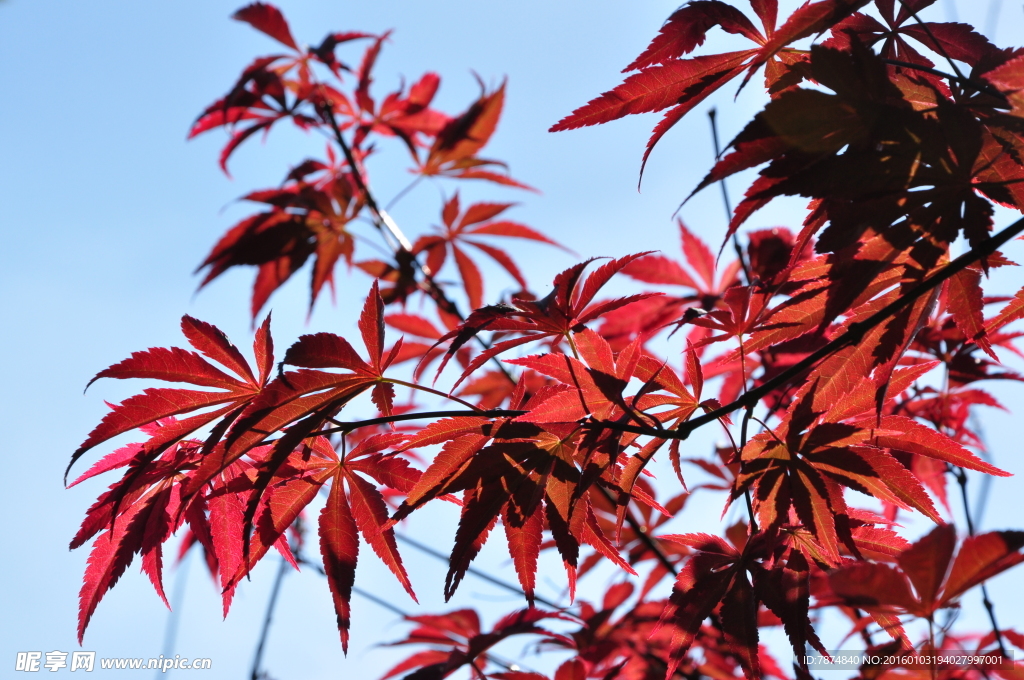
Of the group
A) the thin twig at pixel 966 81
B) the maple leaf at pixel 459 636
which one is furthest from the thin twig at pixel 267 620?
the thin twig at pixel 966 81

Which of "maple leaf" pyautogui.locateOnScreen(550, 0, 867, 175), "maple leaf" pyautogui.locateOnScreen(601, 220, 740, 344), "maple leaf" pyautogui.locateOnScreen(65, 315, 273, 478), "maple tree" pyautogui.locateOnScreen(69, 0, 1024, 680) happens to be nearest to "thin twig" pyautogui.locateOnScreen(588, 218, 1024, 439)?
"maple tree" pyautogui.locateOnScreen(69, 0, 1024, 680)

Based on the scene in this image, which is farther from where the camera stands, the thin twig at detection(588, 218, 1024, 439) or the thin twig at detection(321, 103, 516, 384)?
the thin twig at detection(321, 103, 516, 384)

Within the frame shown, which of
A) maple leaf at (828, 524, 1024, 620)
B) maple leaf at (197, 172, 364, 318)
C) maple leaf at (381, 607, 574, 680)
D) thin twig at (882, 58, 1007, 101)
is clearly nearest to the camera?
maple leaf at (828, 524, 1024, 620)

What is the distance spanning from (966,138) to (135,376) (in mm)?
813

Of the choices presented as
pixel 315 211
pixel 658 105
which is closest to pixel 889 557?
pixel 658 105

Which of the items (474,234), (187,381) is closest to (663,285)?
(474,234)

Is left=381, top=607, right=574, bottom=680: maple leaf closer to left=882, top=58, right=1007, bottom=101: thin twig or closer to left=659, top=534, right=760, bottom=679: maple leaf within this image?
left=659, top=534, right=760, bottom=679: maple leaf

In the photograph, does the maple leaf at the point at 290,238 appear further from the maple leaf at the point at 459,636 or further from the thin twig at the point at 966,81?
the thin twig at the point at 966,81

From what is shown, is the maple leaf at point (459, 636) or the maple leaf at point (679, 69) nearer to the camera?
the maple leaf at point (679, 69)

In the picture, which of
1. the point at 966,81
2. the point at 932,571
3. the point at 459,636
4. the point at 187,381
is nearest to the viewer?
the point at 932,571

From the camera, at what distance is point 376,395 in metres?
0.77

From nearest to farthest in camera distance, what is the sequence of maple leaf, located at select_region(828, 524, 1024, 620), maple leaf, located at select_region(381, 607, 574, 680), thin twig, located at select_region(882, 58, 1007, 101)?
1. maple leaf, located at select_region(828, 524, 1024, 620)
2. thin twig, located at select_region(882, 58, 1007, 101)
3. maple leaf, located at select_region(381, 607, 574, 680)

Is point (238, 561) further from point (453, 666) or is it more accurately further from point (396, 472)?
point (453, 666)

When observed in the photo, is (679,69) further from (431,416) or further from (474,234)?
(474,234)
